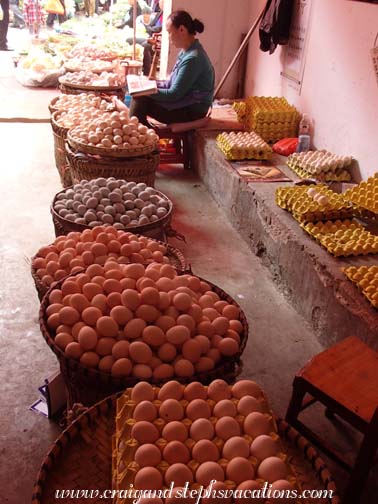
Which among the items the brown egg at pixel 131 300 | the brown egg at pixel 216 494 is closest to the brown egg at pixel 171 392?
the brown egg at pixel 216 494

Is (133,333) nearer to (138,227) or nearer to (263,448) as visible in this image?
(263,448)

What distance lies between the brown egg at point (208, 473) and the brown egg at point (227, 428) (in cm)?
12

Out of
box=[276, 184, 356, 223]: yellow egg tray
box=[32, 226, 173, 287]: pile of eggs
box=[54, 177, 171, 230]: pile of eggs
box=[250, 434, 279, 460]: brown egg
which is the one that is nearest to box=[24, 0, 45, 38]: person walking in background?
box=[54, 177, 171, 230]: pile of eggs

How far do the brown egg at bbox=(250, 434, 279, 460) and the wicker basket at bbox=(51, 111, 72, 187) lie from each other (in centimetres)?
387

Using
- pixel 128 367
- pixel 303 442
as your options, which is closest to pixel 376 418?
pixel 303 442

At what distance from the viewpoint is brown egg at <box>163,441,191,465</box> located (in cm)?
156

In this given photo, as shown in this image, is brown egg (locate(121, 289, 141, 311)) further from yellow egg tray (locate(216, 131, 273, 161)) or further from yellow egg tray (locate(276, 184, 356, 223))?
yellow egg tray (locate(216, 131, 273, 161))

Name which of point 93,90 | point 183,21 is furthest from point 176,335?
point 93,90

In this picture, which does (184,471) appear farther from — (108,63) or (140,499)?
(108,63)

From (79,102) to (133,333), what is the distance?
3983mm

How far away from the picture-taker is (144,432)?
5.27 ft

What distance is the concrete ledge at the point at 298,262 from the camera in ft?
9.84

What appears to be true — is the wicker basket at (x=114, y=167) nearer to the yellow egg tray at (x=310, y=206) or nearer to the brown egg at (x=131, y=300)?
the yellow egg tray at (x=310, y=206)

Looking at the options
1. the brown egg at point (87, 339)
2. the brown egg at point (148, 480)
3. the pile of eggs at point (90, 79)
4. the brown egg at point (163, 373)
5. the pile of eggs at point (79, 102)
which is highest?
the pile of eggs at point (90, 79)
